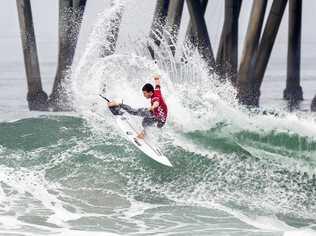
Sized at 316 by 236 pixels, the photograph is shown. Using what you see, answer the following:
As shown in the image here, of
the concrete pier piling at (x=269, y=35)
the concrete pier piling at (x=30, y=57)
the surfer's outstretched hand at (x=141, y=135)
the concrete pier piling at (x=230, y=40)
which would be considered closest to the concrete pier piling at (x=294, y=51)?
the concrete pier piling at (x=230, y=40)

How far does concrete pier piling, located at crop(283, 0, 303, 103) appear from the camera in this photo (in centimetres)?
2066

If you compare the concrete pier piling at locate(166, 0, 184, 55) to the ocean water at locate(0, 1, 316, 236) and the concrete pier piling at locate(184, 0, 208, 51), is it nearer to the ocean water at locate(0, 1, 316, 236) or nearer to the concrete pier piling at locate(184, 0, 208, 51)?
the concrete pier piling at locate(184, 0, 208, 51)

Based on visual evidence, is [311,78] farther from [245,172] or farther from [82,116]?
[245,172]

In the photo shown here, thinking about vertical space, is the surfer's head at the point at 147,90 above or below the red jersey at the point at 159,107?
above

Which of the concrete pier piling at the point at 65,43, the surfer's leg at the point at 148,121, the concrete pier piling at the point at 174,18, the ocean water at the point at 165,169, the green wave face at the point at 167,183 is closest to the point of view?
the ocean water at the point at 165,169

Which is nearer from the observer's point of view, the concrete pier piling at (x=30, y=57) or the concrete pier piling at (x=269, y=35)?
the concrete pier piling at (x=269, y=35)

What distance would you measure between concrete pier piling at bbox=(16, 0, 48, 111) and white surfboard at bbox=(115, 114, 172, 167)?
6176mm

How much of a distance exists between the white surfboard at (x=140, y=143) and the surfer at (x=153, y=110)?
139mm

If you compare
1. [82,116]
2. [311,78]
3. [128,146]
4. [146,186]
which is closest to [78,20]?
[82,116]

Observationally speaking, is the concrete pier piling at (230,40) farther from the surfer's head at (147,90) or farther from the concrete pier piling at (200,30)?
the surfer's head at (147,90)

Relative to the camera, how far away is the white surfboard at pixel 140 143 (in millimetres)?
14227

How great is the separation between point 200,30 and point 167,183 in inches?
245

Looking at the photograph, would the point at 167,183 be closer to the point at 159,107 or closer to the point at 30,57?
the point at 159,107

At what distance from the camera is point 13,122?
2067 centimetres
